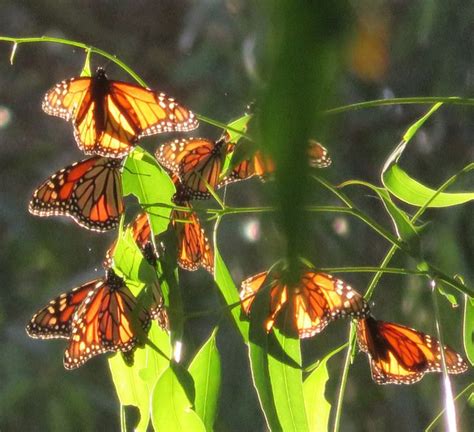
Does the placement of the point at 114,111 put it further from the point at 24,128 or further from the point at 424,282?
the point at 24,128

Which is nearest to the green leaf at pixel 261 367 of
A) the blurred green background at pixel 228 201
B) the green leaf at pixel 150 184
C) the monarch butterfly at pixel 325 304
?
the monarch butterfly at pixel 325 304

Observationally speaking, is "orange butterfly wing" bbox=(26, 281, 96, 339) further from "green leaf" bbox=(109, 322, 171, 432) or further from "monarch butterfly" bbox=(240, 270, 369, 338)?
"monarch butterfly" bbox=(240, 270, 369, 338)

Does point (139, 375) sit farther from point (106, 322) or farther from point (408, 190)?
point (408, 190)

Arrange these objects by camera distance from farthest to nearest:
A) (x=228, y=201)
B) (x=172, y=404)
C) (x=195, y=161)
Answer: (x=228, y=201)
(x=195, y=161)
(x=172, y=404)

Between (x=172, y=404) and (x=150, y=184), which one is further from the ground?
(x=150, y=184)

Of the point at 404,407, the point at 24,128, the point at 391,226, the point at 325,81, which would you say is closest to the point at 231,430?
the point at 404,407

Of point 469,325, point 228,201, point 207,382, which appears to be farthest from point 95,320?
point 228,201
